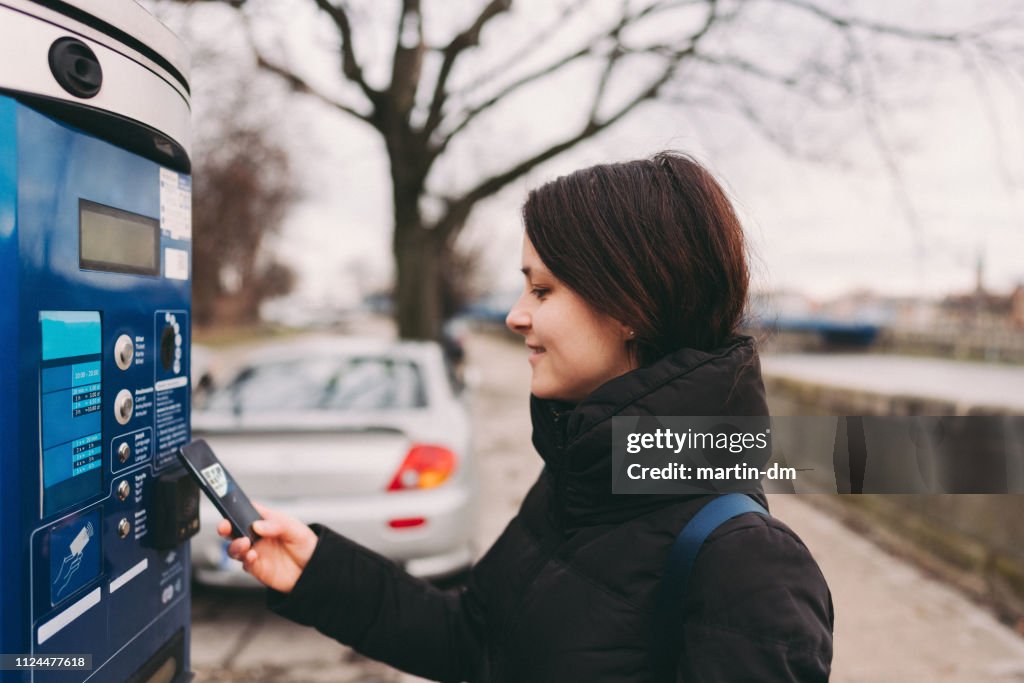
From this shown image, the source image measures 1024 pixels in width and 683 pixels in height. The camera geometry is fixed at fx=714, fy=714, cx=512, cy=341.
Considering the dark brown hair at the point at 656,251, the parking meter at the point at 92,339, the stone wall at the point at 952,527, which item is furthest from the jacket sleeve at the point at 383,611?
the stone wall at the point at 952,527

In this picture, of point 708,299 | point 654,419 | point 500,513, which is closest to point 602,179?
point 708,299

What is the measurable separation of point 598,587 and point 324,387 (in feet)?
10.9

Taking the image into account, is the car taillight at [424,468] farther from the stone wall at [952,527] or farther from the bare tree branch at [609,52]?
the bare tree branch at [609,52]

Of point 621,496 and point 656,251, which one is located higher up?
point 656,251

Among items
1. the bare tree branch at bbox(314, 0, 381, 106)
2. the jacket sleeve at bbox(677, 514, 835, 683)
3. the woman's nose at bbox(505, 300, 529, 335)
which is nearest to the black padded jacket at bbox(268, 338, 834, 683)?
the jacket sleeve at bbox(677, 514, 835, 683)

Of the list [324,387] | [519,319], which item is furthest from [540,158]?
[519,319]

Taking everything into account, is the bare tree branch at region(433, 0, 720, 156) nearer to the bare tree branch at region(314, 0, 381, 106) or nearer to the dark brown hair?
the bare tree branch at region(314, 0, 381, 106)

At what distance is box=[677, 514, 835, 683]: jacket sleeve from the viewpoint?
3.08 ft

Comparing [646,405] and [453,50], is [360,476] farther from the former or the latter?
[453,50]

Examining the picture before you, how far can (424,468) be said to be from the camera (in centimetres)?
355

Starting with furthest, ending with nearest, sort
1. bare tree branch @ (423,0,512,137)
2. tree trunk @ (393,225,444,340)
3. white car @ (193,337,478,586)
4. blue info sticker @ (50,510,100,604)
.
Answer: tree trunk @ (393,225,444,340) → bare tree branch @ (423,0,512,137) → white car @ (193,337,478,586) → blue info sticker @ (50,510,100,604)

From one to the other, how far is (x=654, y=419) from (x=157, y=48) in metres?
1.09

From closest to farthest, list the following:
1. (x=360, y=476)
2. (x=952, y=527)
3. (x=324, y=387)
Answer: (x=360, y=476) < (x=324, y=387) < (x=952, y=527)

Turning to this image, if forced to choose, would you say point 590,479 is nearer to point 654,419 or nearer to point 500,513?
point 654,419
